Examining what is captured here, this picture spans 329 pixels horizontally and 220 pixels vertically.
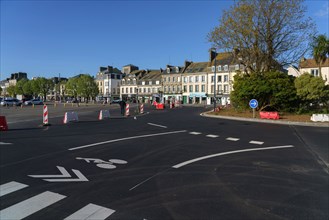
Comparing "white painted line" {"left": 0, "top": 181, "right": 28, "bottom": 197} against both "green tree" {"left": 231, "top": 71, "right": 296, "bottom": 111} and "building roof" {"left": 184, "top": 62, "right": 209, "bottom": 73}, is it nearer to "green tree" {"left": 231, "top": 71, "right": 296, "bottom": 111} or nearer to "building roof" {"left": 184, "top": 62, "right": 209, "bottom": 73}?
A: "green tree" {"left": 231, "top": 71, "right": 296, "bottom": 111}

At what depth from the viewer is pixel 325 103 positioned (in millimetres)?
22531

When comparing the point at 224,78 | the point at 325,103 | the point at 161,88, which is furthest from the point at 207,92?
the point at 325,103

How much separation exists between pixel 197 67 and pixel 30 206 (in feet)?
244

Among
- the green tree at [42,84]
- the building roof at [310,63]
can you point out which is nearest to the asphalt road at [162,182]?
the building roof at [310,63]

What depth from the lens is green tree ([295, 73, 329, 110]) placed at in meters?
21.3

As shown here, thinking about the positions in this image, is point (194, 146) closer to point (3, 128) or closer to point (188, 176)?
point (188, 176)

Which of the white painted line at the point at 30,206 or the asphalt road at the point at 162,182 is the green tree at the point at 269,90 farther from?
the white painted line at the point at 30,206

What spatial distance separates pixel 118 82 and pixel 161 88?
25118 millimetres

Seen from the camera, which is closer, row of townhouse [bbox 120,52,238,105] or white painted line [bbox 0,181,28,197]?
white painted line [bbox 0,181,28,197]

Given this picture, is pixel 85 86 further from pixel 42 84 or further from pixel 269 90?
pixel 269 90

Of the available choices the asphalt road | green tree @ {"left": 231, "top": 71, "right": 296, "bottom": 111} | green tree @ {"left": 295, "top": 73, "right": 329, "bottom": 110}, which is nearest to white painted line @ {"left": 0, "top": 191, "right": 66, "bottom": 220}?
the asphalt road

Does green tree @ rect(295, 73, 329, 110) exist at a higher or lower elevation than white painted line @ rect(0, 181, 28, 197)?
higher

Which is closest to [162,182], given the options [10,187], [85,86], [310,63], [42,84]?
[10,187]

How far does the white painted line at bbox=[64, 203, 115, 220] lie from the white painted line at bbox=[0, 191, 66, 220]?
63cm
